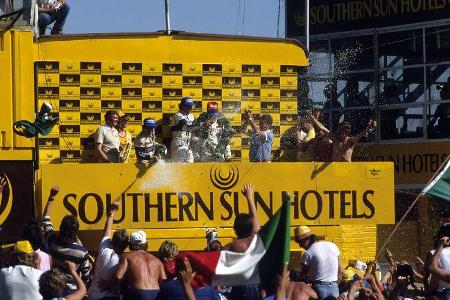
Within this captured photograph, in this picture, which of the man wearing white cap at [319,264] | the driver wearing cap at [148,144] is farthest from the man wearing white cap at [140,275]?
the driver wearing cap at [148,144]

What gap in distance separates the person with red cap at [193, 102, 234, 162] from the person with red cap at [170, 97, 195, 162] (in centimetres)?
10

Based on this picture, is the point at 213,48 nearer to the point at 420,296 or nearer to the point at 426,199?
the point at 420,296

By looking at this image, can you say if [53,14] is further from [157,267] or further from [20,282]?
[20,282]

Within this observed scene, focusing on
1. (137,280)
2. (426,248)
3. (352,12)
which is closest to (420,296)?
(137,280)

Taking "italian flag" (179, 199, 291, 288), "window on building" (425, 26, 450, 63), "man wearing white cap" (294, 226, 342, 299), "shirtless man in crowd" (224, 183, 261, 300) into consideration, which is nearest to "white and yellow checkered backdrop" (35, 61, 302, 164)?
"man wearing white cap" (294, 226, 342, 299)

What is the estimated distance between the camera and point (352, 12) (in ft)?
81.9

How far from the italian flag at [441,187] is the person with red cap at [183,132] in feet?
9.43

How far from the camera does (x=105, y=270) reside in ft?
40.6

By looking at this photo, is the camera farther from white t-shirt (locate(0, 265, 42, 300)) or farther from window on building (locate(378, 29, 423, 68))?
window on building (locate(378, 29, 423, 68))

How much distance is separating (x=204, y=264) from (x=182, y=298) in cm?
97

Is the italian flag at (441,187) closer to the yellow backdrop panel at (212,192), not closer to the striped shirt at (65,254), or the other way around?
the yellow backdrop panel at (212,192)

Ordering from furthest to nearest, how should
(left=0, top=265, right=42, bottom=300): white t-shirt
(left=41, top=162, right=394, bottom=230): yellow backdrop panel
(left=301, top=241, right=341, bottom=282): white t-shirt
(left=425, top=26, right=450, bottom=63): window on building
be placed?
(left=425, top=26, right=450, bottom=63): window on building
(left=41, top=162, right=394, bottom=230): yellow backdrop panel
(left=301, top=241, right=341, bottom=282): white t-shirt
(left=0, top=265, right=42, bottom=300): white t-shirt

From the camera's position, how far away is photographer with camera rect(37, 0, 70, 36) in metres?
16.6

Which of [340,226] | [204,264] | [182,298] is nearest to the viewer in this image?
[204,264]
